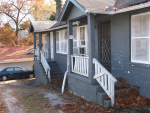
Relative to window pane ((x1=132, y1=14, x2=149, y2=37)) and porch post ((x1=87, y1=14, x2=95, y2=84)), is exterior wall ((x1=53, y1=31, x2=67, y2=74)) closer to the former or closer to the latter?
porch post ((x1=87, y1=14, x2=95, y2=84))

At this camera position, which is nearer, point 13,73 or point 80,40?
point 80,40

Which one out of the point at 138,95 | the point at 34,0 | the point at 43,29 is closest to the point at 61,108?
the point at 138,95

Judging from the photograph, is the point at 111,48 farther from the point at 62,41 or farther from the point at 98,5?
the point at 62,41

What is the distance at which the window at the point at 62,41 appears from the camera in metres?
12.1

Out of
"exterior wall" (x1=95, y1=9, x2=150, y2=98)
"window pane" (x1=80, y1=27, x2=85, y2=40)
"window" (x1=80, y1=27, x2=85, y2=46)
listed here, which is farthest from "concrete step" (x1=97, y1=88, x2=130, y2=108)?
"window pane" (x1=80, y1=27, x2=85, y2=40)

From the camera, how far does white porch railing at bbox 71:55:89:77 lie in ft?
24.1

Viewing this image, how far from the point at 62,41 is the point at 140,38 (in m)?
7.02

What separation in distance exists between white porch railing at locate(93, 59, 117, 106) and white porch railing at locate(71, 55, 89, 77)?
0.83 meters

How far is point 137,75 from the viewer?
6.38 meters

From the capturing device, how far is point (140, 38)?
627 cm

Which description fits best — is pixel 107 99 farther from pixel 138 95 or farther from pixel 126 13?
pixel 126 13

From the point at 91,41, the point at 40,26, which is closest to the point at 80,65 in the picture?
the point at 91,41

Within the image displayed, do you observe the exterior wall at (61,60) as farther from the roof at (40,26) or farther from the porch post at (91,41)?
the porch post at (91,41)

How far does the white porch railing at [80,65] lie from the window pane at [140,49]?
1910 millimetres
